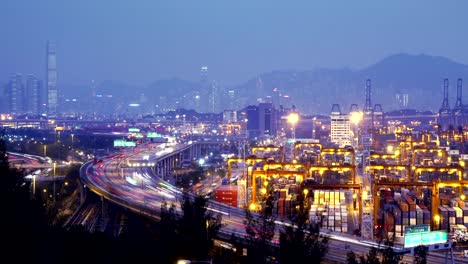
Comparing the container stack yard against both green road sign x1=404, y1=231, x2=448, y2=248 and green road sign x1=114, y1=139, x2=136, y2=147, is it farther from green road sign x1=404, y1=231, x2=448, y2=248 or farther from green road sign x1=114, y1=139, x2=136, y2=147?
green road sign x1=114, y1=139, x2=136, y2=147

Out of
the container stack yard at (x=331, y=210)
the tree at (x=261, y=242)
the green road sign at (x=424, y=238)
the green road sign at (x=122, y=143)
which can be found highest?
the green road sign at (x=122, y=143)

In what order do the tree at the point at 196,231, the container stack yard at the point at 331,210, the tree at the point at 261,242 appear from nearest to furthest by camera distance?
1. the tree at the point at 261,242
2. the tree at the point at 196,231
3. the container stack yard at the point at 331,210

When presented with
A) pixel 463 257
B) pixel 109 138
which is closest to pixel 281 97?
pixel 109 138

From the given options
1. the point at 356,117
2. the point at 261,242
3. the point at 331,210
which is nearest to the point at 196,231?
the point at 261,242

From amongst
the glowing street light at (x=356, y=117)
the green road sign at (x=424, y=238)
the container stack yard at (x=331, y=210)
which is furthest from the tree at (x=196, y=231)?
the glowing street light at (x=356, y=117)

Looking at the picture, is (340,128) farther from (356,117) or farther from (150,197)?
(150,197)

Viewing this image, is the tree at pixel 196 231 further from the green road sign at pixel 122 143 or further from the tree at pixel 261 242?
the green road sign at pixel 122 143

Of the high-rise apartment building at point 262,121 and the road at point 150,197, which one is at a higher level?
the high-rise apartment building at point 262,121

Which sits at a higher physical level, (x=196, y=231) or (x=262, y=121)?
(x=262, y=121)

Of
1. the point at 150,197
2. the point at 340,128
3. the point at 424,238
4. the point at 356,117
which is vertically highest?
the point at 356,117

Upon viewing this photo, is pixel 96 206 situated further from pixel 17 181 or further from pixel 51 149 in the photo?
pixel 51 149

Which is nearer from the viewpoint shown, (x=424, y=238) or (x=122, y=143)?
(x=424, y=238)
